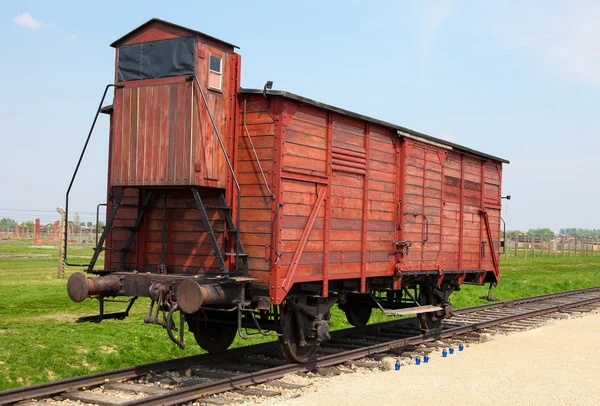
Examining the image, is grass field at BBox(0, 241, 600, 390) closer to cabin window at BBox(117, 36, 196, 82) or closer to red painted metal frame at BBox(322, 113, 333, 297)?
red painted metal frame at BBox(322, 113, 333, 297)

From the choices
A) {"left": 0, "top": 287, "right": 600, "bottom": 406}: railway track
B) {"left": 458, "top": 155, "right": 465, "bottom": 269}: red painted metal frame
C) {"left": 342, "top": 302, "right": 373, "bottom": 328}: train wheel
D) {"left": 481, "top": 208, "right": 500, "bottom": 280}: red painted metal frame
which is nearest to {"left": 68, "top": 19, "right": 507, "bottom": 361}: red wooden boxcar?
{"left": 0, "top": 287, "right": 600, "bottom": 406}: railway track

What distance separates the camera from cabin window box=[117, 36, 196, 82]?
30.0 feet

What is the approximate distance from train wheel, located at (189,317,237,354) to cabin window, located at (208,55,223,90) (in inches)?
148

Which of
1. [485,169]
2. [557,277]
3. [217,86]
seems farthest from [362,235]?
[557,277]

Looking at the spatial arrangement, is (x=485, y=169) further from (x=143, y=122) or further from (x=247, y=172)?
(x=143, y=122)

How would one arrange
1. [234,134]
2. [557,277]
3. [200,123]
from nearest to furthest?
[200,123]
[234,134]
[557,277]

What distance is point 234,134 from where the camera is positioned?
31.6 ft

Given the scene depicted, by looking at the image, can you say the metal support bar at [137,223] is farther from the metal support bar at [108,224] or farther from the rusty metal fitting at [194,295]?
the rusty metal fitting at [194,295]

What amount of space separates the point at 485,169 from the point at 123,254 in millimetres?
9188

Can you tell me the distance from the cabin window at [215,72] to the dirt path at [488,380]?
14.3 feet

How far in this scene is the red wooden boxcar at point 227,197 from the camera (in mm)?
9055

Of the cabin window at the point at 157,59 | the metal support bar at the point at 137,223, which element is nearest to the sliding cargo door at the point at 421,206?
the metal support bar at the point at 137,223

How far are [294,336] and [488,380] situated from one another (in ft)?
9.47

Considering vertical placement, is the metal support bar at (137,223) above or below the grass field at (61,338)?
above
